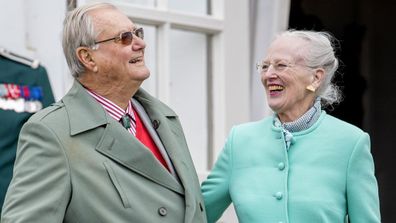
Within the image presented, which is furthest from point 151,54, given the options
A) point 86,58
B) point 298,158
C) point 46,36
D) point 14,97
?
point 86,58

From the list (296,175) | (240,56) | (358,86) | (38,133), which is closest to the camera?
(38,133)

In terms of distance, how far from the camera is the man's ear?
9.77 feet

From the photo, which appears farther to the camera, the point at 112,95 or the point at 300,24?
the point at 300,24

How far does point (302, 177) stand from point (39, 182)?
2.79 ft

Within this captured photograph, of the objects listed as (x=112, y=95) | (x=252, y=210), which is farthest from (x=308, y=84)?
(x=112, y=95)

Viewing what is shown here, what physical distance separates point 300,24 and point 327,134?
3.01 m

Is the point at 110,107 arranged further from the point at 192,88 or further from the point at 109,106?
the point at 192,88

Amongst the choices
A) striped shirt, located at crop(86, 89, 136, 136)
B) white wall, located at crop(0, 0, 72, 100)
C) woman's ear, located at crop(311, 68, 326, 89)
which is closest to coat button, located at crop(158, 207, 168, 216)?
striped shirt, located at crop(86, 89, 136, 136)

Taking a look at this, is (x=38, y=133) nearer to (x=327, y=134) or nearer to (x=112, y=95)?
→ (x=112, y=95)

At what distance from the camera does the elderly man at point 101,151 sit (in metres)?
2.78

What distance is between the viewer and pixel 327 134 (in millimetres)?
3248

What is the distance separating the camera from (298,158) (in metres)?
3.24

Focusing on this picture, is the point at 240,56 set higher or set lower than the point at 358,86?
higher

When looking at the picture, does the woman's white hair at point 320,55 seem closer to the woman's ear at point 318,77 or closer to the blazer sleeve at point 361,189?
the woman's ear at point 318,77
